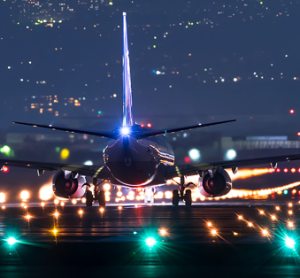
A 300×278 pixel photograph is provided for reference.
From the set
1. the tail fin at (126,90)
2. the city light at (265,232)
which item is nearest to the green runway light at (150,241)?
the city light at (265,232)

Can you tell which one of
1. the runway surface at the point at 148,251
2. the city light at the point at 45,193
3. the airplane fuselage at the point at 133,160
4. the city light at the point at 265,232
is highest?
the city light at the point at 45,193

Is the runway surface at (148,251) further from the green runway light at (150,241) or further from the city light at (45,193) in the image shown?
the city light at (45,193)

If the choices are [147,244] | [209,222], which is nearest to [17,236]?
[147,244]

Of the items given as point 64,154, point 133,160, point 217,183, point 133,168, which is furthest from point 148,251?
point 64,154

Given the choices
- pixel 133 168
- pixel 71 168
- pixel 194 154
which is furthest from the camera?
pixel 194 154

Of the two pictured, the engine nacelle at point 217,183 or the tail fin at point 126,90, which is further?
the engine nacelle at point 217,183

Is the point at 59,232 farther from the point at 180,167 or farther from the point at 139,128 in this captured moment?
the point at 180,167

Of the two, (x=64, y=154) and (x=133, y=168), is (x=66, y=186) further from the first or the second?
(x=64, y=154)
